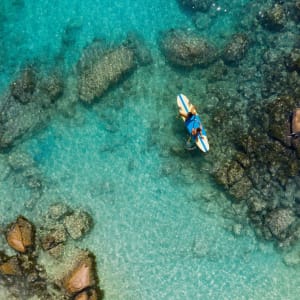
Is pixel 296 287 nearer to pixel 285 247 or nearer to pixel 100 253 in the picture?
pixel 285 247

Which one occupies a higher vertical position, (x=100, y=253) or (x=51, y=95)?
(x=51, y=95)

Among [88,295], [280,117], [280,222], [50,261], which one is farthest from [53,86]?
[280,222]

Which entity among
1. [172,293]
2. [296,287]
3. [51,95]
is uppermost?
[51,95]

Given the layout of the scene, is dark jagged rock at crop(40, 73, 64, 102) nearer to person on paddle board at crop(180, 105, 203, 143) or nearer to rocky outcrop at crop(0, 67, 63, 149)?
rocky outcrop at crop(0, 67, 63, 149)

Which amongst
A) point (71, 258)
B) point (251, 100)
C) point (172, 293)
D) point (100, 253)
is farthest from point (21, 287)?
point (251, 100)

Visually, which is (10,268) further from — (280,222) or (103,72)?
(280,222)

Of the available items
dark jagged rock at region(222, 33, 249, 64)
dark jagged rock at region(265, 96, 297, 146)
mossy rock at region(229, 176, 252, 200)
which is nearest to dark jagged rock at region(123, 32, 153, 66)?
dark jagged rock at region(222, 33, 249, 64)

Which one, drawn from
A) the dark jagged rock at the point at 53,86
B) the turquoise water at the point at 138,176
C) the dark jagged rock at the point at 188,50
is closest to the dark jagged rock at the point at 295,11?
the turquoise water at the point at 138,176
